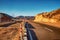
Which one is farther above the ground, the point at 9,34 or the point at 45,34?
the point at 45,34

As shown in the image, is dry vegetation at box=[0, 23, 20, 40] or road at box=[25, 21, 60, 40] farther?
dry vegetation at box=[0, 23, 20, 40]

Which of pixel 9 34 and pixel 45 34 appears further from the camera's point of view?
pixel 9 34

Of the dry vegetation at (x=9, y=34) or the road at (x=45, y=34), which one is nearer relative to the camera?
the road at (x=45, y=34)
